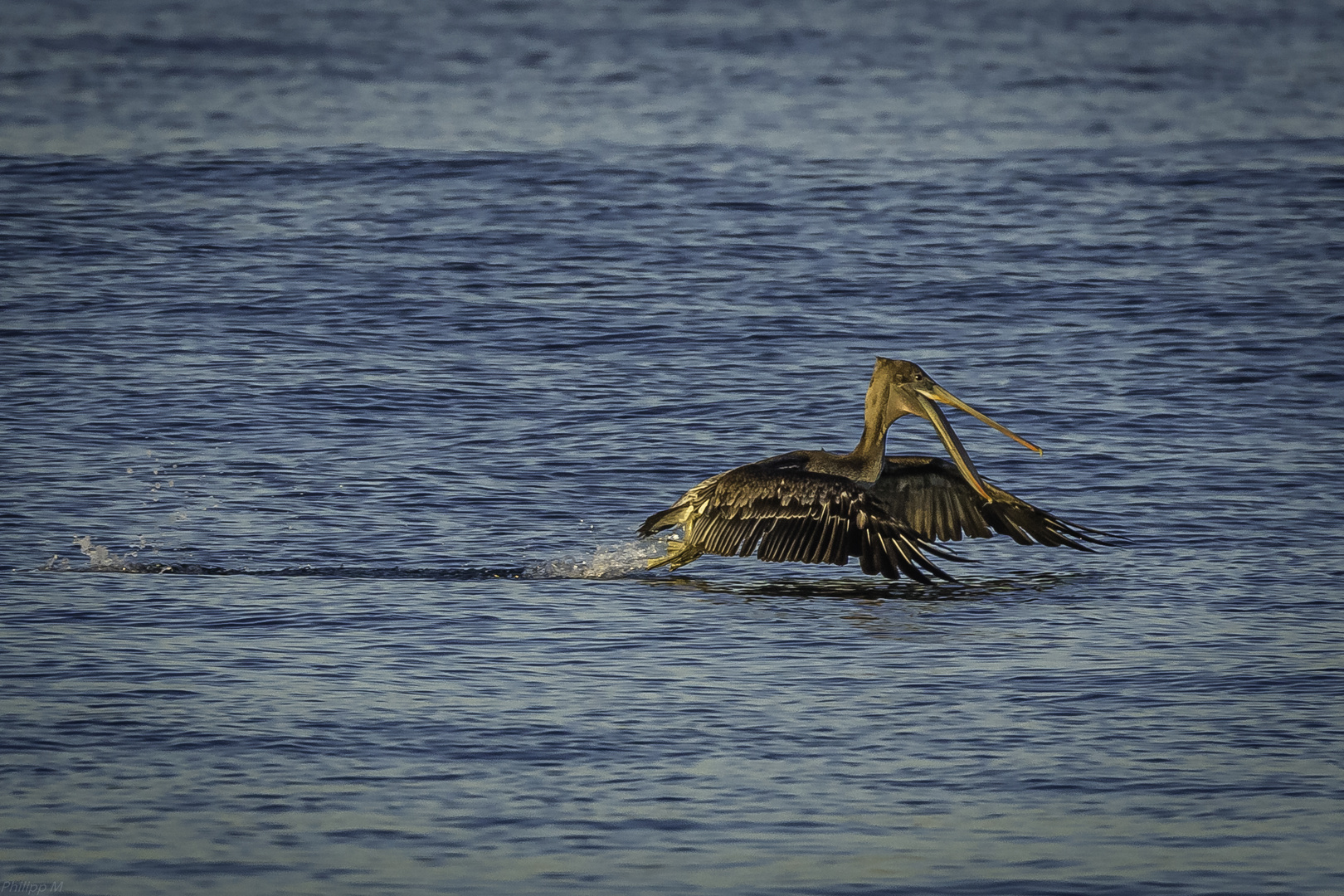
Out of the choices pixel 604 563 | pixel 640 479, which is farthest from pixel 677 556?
pixel 640 479

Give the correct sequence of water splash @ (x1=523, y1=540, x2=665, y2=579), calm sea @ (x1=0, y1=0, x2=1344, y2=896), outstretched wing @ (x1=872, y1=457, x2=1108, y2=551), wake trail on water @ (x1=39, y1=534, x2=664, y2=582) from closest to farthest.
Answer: calm sea @ (x1=0, y1=0, x2=1344, y2=896) → wake trail on water @ (x1=39, y1=534, x2=664, y2=582) → water splash @ (x1=523, y1=540, x2=665, y2=579) → outstretched wing @ (x1=872, y1=457, x2=1108, y2=551)

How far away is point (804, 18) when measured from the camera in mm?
34969

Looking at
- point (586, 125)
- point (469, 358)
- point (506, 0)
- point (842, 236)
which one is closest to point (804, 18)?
point (506, 0)

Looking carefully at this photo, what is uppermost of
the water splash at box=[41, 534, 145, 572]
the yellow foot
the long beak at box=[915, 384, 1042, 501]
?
the long beak at box=[915, 384, 1042, 501]

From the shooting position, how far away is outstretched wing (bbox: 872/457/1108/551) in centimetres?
1073

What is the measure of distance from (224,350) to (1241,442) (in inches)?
282

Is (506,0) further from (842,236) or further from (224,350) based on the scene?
(224,350)

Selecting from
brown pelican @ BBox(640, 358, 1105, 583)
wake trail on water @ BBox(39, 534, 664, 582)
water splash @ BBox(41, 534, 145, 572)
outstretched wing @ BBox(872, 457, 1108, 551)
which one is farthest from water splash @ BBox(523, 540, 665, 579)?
water splash @ BBox(41, 534, 145, 572)

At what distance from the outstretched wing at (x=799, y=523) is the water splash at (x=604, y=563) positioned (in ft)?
1.41

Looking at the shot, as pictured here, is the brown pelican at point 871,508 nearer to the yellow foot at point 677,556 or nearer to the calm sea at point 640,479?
the yellow foot at point 677,556

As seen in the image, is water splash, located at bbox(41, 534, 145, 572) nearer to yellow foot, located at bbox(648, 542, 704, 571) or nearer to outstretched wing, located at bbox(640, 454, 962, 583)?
yellow foot, located at bbox(648, 542, 704, 571)

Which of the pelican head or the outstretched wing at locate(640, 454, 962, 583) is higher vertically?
the pelican head

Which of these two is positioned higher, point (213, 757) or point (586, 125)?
point (586, 125)

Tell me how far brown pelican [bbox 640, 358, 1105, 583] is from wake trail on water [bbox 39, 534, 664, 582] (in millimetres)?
200
